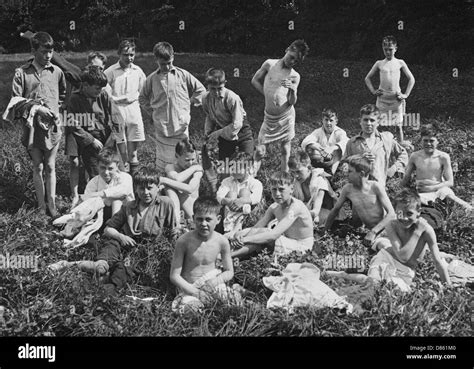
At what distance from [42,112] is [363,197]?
348 centimetres

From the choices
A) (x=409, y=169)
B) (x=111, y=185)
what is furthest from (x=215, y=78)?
(x=409, y=169)

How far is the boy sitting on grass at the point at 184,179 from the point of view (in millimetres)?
7832

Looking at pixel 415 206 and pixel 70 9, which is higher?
pixel 70 9

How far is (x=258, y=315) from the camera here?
5.83 m

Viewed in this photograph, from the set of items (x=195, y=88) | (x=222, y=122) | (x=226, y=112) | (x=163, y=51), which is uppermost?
(x=163, y=51)

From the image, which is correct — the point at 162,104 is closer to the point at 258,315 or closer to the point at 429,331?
the point at 258,315

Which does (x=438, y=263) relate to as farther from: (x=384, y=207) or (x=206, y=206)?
(x=206, y=206)

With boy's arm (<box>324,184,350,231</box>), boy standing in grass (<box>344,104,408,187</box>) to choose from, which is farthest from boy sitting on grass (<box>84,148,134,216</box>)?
boy standing in grass (<box>344,104,408,187</box>)

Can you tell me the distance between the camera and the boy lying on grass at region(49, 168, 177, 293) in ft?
22.8

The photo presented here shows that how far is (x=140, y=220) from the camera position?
23.2 ft

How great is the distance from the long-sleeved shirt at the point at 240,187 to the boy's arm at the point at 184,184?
0.89 feet

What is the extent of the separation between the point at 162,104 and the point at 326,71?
7.25 m

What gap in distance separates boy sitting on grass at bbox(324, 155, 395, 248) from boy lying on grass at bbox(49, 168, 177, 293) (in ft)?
5.38
